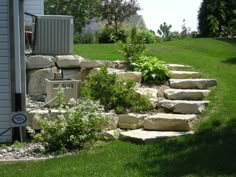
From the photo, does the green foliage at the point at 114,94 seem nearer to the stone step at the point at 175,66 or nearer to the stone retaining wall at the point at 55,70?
the stone retaining wall at the point at 55,70

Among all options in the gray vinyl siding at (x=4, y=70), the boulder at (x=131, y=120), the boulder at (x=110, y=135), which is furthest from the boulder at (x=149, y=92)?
the gray vinyl siding at (x=4, y=70)

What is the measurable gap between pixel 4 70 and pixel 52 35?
1.98 meters

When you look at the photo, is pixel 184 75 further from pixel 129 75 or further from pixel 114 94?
pixel 114 94

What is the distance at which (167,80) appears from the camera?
8891mm

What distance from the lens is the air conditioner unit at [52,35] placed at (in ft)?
29.8

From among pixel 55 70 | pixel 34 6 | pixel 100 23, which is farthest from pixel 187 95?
pixel 100 23

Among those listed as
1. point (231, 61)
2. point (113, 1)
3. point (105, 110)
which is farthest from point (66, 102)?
point (113, 1)

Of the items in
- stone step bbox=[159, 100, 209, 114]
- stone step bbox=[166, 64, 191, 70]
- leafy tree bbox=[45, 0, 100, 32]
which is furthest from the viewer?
leafy tree bbox=[45, 0, 100, 32]

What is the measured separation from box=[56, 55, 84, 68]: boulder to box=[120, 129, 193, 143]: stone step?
2.46m

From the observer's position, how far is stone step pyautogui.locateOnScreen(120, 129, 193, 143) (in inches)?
253

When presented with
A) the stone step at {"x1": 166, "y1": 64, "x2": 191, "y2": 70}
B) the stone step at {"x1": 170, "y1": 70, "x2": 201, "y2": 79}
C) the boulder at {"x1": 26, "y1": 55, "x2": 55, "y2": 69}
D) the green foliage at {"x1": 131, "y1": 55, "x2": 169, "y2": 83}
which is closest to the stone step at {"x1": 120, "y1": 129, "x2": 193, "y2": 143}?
the green foliage at {"x1": 131, "y1": 55, "x2": 169, "y2": 83}

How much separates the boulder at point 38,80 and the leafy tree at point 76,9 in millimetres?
25115

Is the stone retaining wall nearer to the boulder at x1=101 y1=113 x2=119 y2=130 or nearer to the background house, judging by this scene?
the boulder at x1=101 y1=113 x2=119 y2=130

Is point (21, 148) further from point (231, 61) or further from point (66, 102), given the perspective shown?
point (231, 61)
